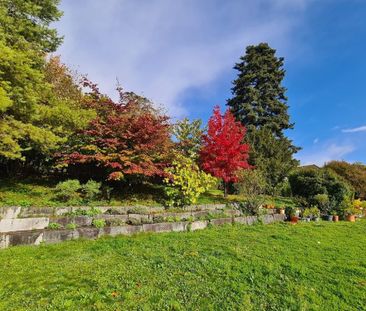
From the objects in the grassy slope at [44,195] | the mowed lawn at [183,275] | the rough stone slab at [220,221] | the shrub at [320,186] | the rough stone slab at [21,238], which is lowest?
the mowed lawn at [183,275]

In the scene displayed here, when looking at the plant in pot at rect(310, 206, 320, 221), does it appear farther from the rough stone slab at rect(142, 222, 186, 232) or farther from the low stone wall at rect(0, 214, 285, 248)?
the rough stone slab at rect(142, 222, 186, 232)

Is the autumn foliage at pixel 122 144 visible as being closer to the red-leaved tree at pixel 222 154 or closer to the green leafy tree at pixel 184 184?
the green leafy tree at pixel 184 184

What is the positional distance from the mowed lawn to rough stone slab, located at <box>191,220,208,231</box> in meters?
1.48

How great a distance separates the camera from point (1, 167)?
13.8 metres

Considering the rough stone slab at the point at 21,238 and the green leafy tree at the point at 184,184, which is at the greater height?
the green leafy tree at the point at 184,184

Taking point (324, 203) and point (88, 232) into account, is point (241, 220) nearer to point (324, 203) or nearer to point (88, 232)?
point (324, 203)

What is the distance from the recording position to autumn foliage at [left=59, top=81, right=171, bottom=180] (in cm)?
1024

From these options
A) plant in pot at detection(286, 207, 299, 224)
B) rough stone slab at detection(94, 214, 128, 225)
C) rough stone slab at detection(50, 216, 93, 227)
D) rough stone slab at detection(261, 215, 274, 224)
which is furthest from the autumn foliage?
plant in pot at detection(286, 207, 299, 224)

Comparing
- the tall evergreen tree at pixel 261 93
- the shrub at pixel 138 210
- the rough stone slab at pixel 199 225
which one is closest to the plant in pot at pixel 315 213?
the rough stone slab at pixel 199 225

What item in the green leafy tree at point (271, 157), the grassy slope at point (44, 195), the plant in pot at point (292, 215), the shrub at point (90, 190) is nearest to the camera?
the grassy slope at point (44, 195)

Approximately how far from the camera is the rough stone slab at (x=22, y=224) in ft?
21.7

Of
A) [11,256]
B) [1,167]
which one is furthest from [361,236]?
[1,167]

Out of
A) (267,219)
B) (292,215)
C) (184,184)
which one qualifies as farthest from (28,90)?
(292,215)

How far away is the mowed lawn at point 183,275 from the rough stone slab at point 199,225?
58.3 inches
